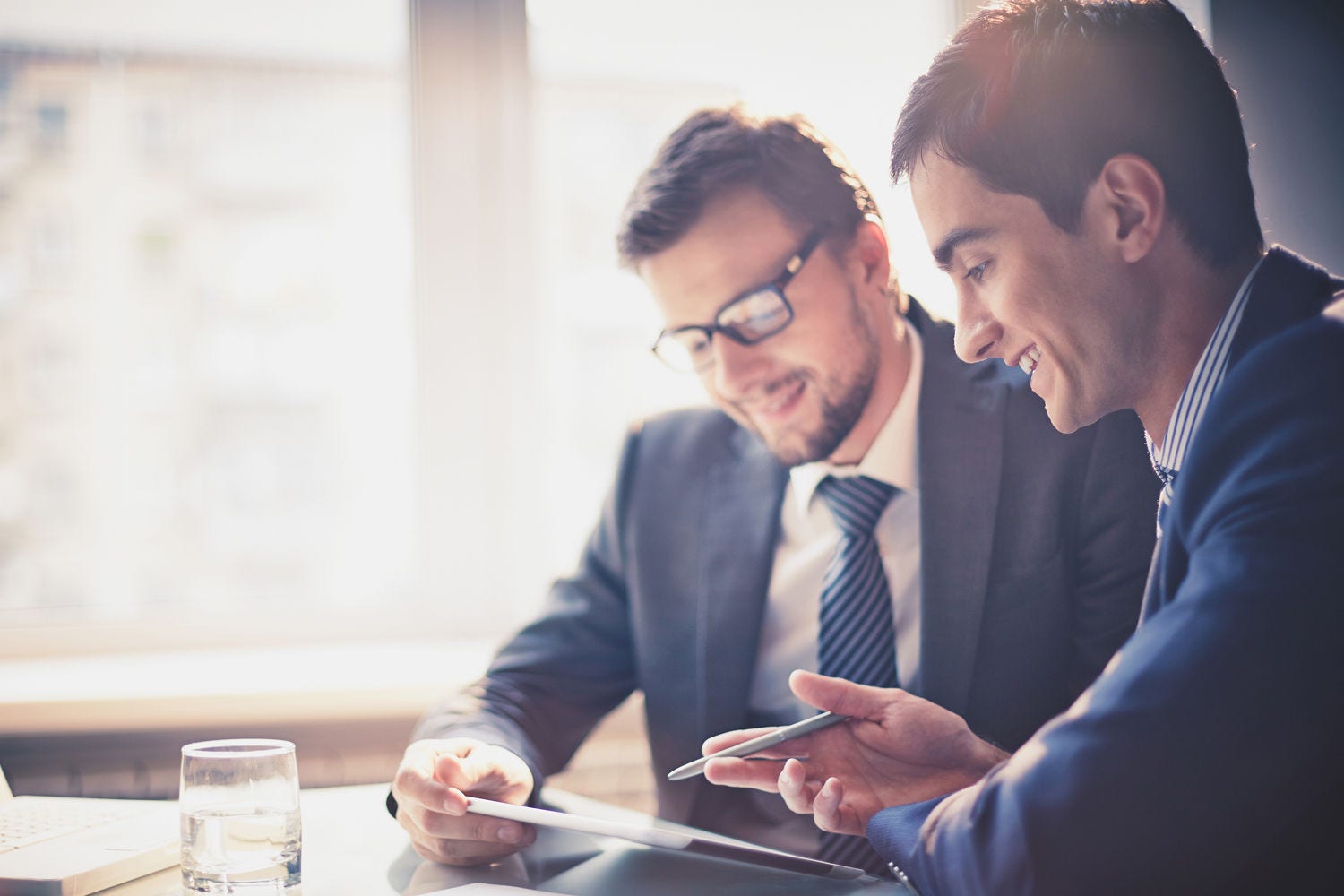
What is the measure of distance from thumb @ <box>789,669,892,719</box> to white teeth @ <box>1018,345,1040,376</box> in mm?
347

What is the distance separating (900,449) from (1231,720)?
2.59 ft

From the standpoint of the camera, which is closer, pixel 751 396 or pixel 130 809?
pixel 130 809

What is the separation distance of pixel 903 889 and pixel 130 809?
81cm

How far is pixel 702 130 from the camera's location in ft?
5.07

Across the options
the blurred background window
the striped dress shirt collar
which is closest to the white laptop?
the striped dress shirt collar

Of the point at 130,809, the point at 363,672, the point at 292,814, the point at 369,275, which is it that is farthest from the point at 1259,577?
the point at 369,275

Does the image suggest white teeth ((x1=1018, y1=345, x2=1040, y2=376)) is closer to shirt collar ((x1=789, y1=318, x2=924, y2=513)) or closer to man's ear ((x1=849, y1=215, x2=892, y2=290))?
shirt collar ((x1=789, y1=318, x2=924, y2=513))

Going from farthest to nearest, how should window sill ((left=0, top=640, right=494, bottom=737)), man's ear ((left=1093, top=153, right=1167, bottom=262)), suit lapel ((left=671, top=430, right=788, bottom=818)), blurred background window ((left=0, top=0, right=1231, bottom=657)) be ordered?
blurred background window ((left=0, top=0, right=1231, bottom=657))
window sill ((left=0, top=640, right=494, bottom=737))
suit lapel ((left=671, top=430, right=788, bottom=818))
man's ear ((left=1093, top=153, right=1167, bottom=262))

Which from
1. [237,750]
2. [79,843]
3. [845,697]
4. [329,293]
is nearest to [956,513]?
[845,697]

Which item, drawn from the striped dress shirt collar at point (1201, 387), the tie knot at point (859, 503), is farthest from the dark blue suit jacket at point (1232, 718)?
the tie knot at point (859, 503)

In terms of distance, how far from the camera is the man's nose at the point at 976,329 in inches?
38.6

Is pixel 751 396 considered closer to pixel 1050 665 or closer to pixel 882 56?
pixel 1050 665

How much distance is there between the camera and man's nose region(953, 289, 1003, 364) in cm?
98

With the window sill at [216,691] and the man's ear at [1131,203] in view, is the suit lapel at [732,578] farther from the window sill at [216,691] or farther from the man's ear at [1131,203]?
the man's ear at [1131,203]
